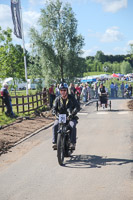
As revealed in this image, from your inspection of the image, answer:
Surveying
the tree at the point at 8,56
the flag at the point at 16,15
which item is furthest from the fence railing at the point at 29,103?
the flag at the point at 16,15

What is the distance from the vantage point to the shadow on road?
6902 millimetres

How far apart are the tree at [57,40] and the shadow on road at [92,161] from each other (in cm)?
3608

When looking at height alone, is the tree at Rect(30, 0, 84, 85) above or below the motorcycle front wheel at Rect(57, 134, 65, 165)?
above

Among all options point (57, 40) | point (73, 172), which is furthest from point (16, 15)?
point (73, 172)

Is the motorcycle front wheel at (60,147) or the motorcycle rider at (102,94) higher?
the motorcycle rider at (102,94)

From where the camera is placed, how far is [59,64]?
146 feet

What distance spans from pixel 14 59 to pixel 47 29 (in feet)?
98.2

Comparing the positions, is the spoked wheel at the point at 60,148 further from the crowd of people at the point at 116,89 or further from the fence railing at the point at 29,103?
the crowd of people at the point at 116,89

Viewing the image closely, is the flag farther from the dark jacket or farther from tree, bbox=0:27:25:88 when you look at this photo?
the dark jacket

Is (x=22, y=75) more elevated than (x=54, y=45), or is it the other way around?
(x=54, y=45)

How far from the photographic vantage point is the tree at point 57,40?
43531 millimetres

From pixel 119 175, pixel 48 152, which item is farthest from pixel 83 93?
pixel 119 175

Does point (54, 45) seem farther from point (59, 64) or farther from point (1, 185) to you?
point (1, 185)

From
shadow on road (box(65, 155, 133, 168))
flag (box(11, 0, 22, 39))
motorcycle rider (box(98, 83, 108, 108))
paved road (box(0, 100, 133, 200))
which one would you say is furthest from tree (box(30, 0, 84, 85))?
shadow on road (box(65, 155, 133, 168))
